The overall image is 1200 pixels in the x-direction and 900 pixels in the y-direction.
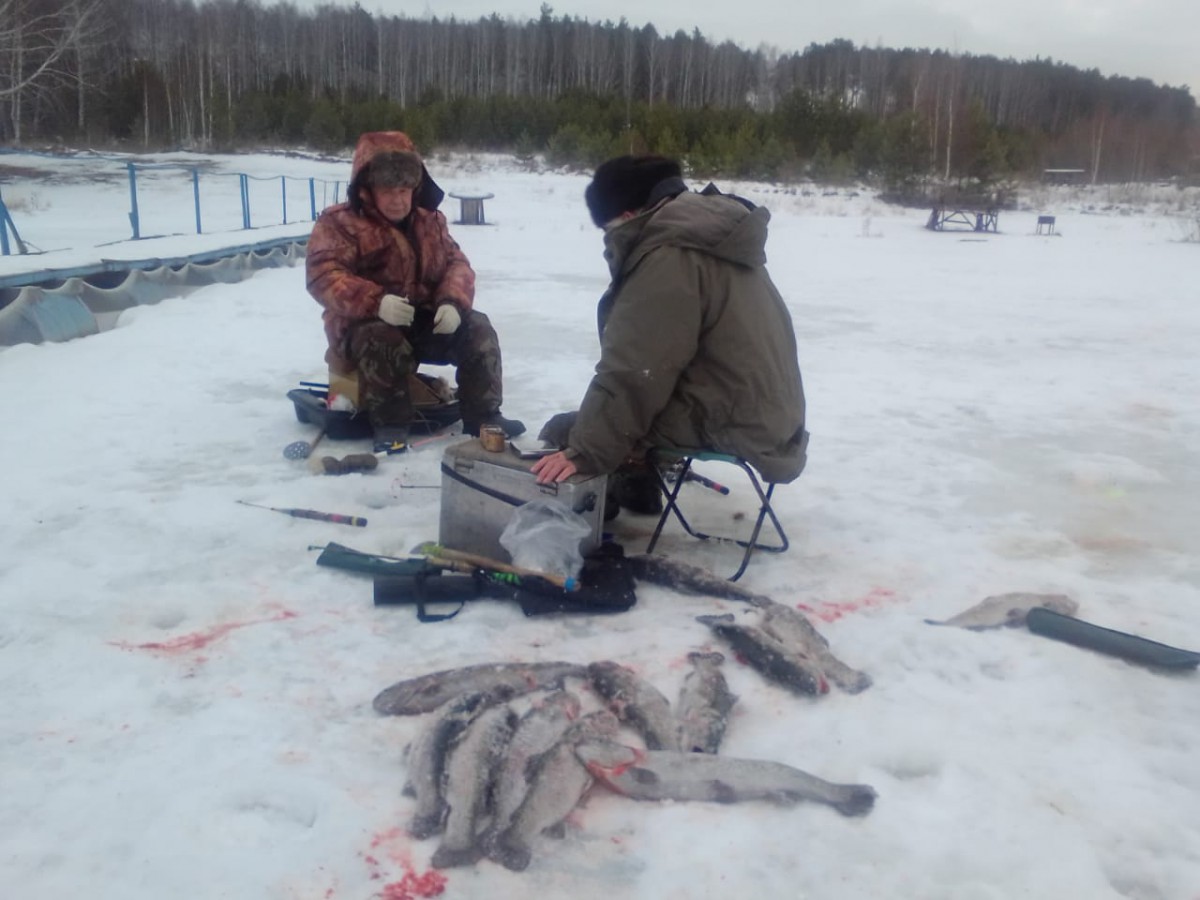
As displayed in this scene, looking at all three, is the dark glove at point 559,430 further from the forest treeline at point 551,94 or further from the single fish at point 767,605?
the forest treeline at point 551,94

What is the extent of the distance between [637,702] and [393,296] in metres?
2.45

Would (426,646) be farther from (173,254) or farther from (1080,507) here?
(173,254)

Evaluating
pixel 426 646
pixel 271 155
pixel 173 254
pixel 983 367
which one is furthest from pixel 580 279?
pixel 271 155

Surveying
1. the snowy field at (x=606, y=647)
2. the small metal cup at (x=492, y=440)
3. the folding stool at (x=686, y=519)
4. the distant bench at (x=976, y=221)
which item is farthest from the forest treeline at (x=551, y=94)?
the small metal cup at (x=492, y=440)

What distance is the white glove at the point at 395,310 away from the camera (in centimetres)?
423

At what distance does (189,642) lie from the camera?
265cm

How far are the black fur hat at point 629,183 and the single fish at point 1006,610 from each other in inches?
59.8

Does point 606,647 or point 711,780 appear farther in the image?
point 606,647

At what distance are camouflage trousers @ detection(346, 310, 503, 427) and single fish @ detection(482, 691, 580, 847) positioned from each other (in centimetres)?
226

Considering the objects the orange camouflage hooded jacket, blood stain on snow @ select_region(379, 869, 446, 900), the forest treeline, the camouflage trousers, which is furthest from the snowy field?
the forest treeline

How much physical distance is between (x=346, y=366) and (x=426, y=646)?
2139 mm

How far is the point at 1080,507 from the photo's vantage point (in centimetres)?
399

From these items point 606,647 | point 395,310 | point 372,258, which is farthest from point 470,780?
point 372,258

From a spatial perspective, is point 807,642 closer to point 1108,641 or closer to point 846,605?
point 846,605
